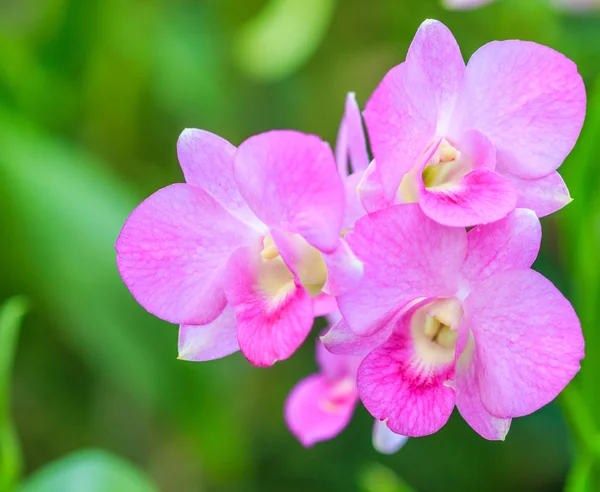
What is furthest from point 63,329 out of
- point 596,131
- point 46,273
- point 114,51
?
point 596,131

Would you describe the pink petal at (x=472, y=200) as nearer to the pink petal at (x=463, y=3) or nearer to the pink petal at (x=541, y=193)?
the pink petal at (x=541, y=193)

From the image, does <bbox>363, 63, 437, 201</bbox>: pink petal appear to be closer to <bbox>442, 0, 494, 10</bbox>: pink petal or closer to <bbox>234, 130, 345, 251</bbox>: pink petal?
<bbox>234, 130, 345, 251</bbox>: pink petal

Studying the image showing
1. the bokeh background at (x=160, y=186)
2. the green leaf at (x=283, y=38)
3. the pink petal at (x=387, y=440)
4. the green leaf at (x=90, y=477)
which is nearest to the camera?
the pink petal at (x=387, y=440)

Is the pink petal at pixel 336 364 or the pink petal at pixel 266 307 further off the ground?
the pink petal at pixel 266 307

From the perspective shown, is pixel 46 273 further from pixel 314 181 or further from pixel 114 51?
pixel 314 181

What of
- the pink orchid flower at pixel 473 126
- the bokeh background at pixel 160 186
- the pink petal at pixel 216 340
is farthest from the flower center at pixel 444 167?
the bokeh background at pixel 160 186

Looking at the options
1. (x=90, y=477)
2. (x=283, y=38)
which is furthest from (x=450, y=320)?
(x=283, y=38)
